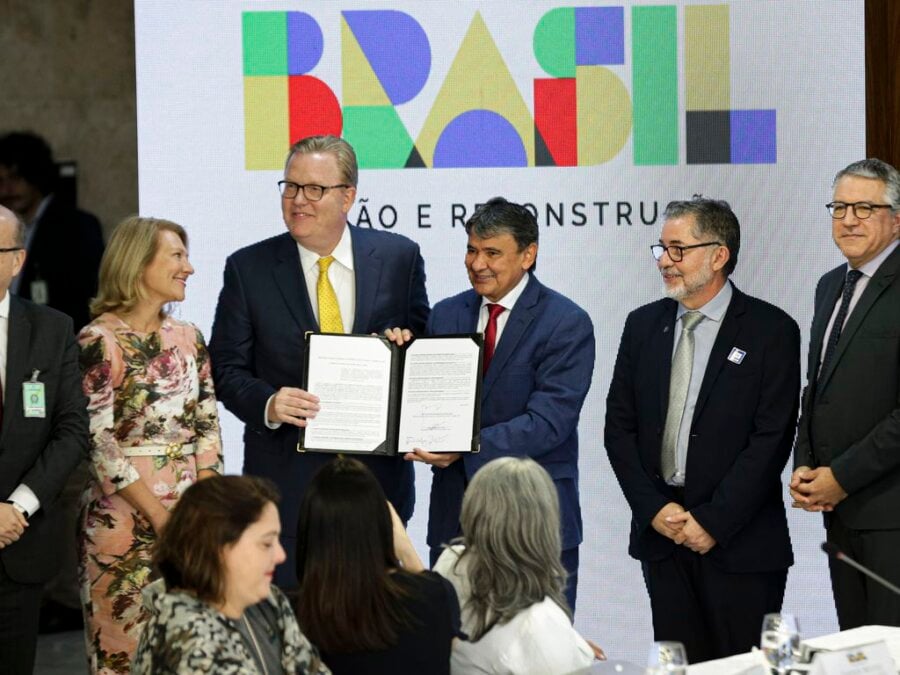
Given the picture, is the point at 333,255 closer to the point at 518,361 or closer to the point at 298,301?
the point at 298,301

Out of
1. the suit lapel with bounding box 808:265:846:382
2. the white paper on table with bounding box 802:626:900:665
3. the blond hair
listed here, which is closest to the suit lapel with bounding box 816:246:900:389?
the suit lapel with bounding box 808:265:846:382

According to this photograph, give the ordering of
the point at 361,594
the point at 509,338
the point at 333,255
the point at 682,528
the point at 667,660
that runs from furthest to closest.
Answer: the point at 333,255 < the point at 509,338 < the point at 682,528 < the point at 361,594 < the point at 667,660

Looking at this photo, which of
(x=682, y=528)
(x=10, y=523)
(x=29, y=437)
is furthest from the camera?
(x=682, y=528)

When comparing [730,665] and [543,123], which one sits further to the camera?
[543,123]

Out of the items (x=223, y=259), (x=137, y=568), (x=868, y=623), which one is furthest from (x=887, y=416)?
(x=223, y=259)

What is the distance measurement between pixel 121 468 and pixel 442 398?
1.02 m

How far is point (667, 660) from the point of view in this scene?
2727 mm

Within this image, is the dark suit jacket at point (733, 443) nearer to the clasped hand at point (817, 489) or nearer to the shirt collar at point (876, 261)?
the clasped hand at point (817, 489)

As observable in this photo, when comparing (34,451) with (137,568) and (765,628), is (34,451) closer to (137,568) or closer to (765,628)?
(137,568)

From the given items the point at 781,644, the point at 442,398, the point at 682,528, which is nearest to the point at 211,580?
the point at 781,644

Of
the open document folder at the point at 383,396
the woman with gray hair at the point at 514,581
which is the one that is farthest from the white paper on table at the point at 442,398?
the woman with gray hair at the point at 514,581

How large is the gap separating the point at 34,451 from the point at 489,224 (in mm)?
1599

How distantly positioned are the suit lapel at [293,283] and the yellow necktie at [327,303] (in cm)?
4

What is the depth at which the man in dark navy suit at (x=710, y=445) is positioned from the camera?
452cm
